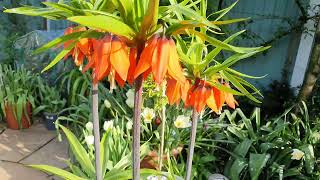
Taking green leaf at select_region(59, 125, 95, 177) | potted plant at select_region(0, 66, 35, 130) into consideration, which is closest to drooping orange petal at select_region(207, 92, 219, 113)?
green leaf at select_region(59, 125, 95, 177)

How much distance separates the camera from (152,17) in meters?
0.80

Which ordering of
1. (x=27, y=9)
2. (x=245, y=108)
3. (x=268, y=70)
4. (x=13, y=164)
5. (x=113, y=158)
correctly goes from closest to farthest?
(x=27, y=9), (x=113, y=158), (x=13, y=164), (x=245, y=108), (x=268, y=70)

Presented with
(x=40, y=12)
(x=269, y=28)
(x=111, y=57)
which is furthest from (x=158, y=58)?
(x=269, y=28)

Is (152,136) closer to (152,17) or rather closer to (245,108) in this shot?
(245,108)

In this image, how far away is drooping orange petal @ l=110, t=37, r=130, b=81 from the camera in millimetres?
832

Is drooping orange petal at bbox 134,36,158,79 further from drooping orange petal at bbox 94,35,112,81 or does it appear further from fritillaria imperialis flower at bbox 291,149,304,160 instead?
fritillaria imperialis flower at bbox 291,149,304,160

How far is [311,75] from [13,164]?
7.83 feet

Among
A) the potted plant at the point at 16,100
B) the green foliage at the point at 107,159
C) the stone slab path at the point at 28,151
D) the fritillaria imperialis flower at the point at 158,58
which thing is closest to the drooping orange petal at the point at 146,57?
the fritillaria imperialis flower at the point at 158,58

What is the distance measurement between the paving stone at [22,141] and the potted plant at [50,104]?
101 millimetres

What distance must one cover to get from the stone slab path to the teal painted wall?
85.6 inches

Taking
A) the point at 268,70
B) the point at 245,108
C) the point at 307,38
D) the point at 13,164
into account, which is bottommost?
the point at 13,164

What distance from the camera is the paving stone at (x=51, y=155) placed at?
113 inches

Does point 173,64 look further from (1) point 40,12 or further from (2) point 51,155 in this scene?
(2) point 51,155

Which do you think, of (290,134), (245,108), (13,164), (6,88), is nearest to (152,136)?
(290,134)
